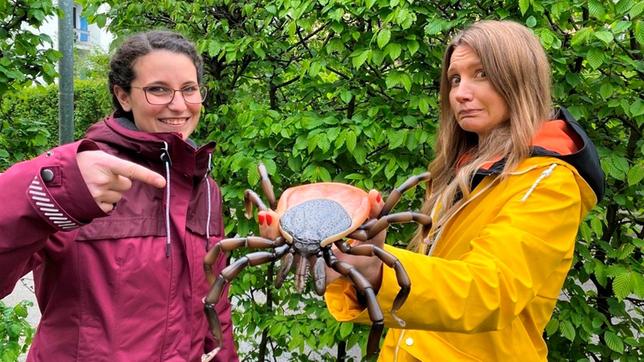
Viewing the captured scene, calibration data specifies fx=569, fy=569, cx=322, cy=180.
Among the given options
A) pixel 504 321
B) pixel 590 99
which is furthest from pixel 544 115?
pixel 590 99

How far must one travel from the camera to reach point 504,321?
56.4 inches

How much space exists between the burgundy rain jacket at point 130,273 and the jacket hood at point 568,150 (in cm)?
A: 95

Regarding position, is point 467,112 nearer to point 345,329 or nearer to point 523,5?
point 523,5

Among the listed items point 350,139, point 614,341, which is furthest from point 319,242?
point 614,341

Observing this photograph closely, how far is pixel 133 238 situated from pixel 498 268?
105cm

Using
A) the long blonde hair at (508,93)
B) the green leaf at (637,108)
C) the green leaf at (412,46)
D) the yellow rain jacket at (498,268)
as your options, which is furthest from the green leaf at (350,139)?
the green leaf at (637,108)

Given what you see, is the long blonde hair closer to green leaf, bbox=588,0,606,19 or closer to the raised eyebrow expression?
the raised eyebrow expression

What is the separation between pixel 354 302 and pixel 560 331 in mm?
1620

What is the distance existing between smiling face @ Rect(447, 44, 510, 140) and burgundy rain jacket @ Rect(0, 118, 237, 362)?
86cm

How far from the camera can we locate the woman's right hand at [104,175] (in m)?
1.29

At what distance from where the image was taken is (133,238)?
1711mm

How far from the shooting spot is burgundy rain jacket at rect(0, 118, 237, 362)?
1642 mm

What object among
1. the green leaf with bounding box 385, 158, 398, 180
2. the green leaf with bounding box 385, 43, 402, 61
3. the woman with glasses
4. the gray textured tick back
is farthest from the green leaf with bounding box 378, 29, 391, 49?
the gray textured tick back

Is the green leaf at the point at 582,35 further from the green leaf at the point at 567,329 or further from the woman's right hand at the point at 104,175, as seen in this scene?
the woman's right hand at the point at 104,175
